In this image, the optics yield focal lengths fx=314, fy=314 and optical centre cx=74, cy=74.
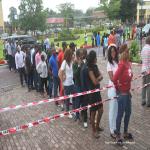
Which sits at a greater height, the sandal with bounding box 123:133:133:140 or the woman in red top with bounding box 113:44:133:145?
the woman in red top with bounding box 113:44:133:145

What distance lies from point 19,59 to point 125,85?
25.0ft

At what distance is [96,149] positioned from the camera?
238 inches

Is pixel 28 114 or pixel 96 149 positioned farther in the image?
pixel 28 114

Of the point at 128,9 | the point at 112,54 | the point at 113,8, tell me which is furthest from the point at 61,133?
the point at 128,9

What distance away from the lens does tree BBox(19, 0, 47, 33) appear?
51463 mm

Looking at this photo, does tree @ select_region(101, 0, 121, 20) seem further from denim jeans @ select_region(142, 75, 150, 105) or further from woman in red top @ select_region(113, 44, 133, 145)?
woman in red top @ select_region(113, 44, 133, 145)

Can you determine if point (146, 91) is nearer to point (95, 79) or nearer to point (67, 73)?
point (67, 73)

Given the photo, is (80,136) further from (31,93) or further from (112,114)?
(31,93)

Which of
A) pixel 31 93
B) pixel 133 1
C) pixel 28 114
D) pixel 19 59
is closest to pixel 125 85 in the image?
pixel 28 114

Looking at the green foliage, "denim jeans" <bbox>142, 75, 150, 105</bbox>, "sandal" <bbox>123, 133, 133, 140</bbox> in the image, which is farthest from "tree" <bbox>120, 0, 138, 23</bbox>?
"sandal" <bbox>123, 133, 133, 140</bbox>

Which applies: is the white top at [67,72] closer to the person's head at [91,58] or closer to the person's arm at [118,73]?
the person's head at [91,58]

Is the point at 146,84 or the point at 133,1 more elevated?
the point at 133,1

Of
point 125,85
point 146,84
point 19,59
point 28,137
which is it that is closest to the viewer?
point 125,85

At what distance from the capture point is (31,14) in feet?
169
